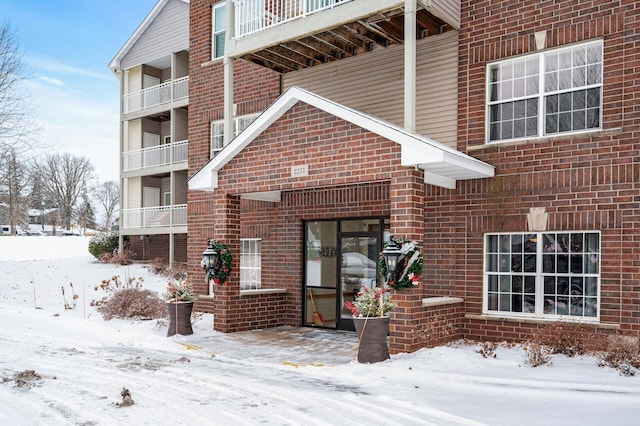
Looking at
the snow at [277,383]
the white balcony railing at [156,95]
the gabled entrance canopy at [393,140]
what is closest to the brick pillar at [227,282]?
the snow at [277,383]

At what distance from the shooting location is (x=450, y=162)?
27.2 feet

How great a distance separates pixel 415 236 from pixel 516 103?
11.0 ft

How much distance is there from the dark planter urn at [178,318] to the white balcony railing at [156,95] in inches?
620

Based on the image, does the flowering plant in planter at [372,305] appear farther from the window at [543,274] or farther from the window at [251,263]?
the window at [251,263]

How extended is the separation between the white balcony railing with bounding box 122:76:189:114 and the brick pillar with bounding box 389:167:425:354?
18.2 metres

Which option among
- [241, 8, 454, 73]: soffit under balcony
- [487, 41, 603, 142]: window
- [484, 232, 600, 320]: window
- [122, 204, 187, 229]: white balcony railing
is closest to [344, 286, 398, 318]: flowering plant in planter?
[484, 232, 600, 320]: window

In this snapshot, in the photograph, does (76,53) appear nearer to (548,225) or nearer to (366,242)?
(366,242)

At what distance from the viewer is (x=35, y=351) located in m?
9.45

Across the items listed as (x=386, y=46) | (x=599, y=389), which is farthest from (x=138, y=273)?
(x=599, y=389)

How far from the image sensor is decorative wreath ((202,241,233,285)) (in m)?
11.0

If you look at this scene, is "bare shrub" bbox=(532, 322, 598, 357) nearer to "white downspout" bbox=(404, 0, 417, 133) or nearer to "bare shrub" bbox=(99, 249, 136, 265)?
"white downspout" bbox=(404, 0, 417, 133)

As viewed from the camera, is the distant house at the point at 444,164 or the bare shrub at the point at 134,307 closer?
the distant house at the point at 444,164

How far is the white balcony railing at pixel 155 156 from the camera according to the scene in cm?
2439

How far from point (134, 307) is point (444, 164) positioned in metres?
8.54
